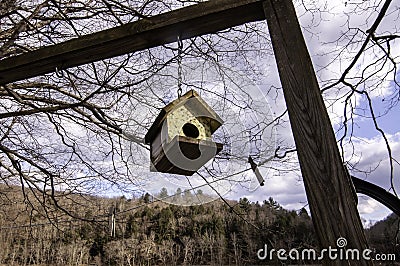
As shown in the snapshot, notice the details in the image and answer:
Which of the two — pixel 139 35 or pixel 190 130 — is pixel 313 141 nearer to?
pixel 190 130

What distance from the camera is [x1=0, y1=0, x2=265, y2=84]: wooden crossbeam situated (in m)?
0.79

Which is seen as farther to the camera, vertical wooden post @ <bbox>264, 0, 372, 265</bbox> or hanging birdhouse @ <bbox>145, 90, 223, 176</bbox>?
hanging birdhouse @ <bbox>145, 90, 223, 176</bbox>

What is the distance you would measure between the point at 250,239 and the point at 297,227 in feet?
2.87

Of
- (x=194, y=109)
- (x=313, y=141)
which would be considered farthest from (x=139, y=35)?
(x=313, y=141)

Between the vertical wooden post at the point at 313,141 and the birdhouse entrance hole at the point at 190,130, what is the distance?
1.08 feet

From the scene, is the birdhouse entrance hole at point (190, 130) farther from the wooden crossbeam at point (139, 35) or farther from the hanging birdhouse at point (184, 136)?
the wooden crossbeam at point (139, 35)

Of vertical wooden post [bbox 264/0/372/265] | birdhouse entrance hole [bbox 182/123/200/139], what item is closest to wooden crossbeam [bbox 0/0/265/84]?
vertical wooden post [bbox 264/0/372/265]

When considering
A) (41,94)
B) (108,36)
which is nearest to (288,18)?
(108,36)

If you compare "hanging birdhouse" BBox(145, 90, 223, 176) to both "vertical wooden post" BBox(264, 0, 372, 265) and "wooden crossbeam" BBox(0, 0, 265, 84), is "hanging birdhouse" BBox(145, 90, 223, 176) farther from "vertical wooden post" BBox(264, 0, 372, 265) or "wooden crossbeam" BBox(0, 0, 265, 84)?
"vertical wooden post" BBox(264, 0, 372, 265)

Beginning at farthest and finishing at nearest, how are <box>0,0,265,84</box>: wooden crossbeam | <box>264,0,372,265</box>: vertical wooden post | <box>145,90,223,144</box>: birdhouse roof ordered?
<box>145,90,223,144</box>: birdhouse roof → <box>0,0,265,84</box>: wooden crossbeam → <box>264,0,372,265</box>: vertical wooden post

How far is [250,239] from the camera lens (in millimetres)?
2879

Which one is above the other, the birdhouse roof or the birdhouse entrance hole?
the birdhouse roof

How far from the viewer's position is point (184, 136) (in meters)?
0.85

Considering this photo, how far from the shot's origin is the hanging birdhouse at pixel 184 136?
33.3 inches
